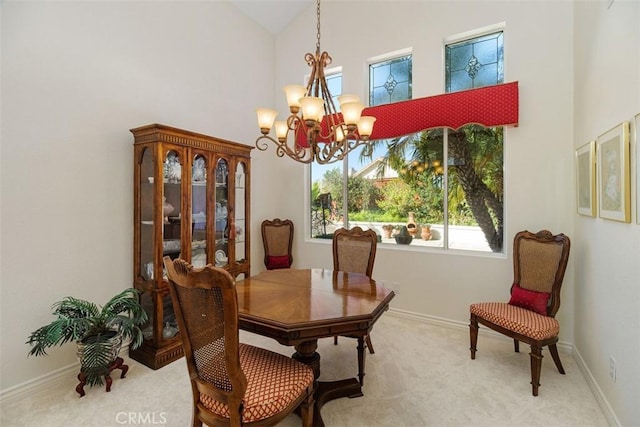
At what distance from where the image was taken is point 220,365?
1.35 m

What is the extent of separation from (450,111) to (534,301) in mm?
2003

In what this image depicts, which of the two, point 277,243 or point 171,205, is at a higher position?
point 171,205

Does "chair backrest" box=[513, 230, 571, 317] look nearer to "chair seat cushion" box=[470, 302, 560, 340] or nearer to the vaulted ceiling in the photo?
"chair seat cushion" box=[470, 302, 560, 340]

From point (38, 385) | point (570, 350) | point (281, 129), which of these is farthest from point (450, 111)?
point (38, 385)

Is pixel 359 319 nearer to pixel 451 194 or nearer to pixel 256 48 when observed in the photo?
pixel 451 194

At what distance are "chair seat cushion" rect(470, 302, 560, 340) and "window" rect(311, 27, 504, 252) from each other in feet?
2.81

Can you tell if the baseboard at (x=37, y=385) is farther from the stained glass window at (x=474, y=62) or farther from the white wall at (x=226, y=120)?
the stained glass window at (x=474, y=62)

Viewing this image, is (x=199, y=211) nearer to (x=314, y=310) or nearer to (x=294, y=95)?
(x=294, y=95)

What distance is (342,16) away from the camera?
4027 millimetres

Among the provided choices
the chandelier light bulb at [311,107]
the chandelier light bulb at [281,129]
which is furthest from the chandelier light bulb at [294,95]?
the chandelier light bulb at [281,129]

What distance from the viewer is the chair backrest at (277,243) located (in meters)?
4.23

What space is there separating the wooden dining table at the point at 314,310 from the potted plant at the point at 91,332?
3.19ft

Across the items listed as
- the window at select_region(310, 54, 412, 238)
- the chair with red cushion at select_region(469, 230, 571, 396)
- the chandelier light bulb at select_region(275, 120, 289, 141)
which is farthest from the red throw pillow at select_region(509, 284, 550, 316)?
the chandelier light bulb at select_region(275, 120, 289, 141)

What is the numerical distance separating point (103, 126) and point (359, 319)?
2664 millimetres
